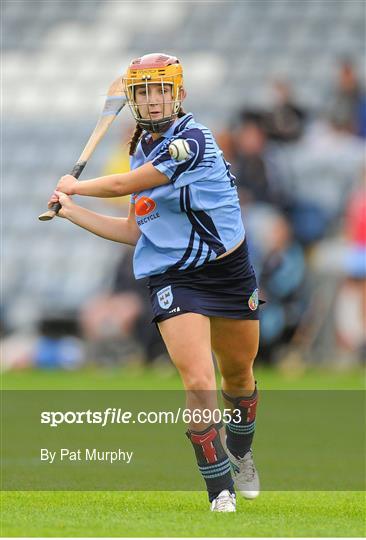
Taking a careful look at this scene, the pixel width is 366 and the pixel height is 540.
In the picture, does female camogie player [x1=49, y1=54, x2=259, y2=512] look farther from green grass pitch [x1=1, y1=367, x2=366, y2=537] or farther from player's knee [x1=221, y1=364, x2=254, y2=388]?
green grass pitch [x1=1, y1=367, x2=366, y2=537]

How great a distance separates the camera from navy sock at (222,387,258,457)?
580 cm

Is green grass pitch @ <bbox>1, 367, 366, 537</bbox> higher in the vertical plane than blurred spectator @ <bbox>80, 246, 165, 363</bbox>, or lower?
higher

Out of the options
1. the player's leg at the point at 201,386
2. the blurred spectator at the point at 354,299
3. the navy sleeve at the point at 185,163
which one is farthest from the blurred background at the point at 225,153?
the player's leg at the point at 201,386

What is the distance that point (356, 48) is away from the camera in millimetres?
19703

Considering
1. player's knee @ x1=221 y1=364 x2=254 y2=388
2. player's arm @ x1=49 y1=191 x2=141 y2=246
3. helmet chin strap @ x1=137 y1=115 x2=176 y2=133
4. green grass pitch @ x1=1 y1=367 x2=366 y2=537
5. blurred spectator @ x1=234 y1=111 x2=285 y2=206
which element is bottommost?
blurred spectator @ x1=234 y1=111 x2=285 y2=206

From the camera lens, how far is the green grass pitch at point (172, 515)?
15.0 ft

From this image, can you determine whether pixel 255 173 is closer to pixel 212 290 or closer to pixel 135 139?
pixel 135 139

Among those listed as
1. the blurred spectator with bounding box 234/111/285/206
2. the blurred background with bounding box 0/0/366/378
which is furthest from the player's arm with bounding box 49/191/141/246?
the blurred spectator with bounding box 234/111/285/206

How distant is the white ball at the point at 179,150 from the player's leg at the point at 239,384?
29.4 inches

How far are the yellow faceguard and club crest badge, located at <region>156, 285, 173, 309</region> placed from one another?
2.35 feet

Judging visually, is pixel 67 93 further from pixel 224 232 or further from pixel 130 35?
pixel 224 232

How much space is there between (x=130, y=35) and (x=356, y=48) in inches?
164

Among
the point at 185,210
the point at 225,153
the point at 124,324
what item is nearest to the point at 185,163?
the point at 185,210

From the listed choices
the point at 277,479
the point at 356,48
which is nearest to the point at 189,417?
the point at 277,479
